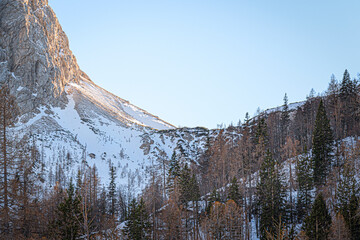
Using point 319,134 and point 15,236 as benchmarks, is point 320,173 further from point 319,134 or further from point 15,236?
point 15,236

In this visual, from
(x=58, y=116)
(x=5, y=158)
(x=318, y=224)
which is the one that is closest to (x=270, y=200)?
(x=318, y=224)

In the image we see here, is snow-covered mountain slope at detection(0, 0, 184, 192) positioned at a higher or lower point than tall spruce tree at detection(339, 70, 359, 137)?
higher

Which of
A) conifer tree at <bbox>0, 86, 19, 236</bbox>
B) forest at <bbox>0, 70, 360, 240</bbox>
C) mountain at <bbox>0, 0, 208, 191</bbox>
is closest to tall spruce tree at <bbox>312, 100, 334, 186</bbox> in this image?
forest at <bbox>0, 70, 360, 240</bbox>

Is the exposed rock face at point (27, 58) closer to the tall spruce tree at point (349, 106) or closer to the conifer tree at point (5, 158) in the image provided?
the conifer tree at point (5, 158)

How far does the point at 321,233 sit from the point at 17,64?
574ft

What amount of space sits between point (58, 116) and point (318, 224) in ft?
519

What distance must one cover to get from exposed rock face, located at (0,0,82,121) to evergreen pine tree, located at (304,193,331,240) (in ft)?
490

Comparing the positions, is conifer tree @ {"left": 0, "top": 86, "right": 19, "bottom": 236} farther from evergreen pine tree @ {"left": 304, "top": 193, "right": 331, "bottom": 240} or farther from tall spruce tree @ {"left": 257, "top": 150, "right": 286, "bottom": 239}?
tall spruce tree @ {"left": 257, "top": 150, "right": 286, "bottom": 239}

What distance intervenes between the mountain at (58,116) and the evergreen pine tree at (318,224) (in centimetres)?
9735

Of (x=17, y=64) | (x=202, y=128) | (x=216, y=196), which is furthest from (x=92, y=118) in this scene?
(x=216, y=196)

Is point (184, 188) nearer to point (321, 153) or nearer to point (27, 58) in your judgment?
point (321, 153)

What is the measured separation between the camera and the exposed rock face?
150750 mm

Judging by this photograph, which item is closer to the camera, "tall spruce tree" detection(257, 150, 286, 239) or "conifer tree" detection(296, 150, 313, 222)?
"tall spruce tree" detection(257, 150, 286, 239)

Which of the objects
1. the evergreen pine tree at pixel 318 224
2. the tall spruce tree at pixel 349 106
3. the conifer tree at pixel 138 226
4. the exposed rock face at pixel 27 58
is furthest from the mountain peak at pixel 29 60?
the evergreen pine tree at pixel 318 224
